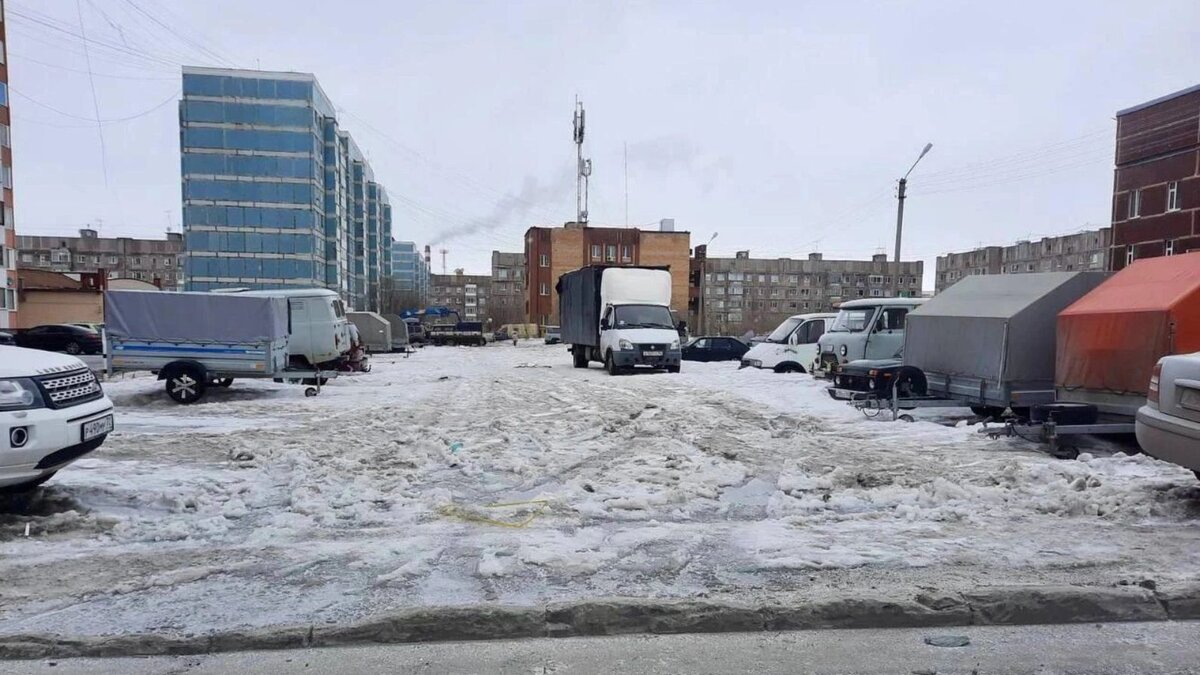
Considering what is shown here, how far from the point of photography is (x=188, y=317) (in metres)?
13.4

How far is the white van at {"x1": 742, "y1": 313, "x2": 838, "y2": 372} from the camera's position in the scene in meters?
19.6

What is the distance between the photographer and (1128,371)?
7.62m

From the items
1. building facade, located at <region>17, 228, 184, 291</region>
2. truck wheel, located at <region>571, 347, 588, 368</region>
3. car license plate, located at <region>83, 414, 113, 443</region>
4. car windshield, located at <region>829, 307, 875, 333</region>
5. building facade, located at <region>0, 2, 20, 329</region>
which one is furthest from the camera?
building facade, located at <region>17, 228, 184, 291</region>

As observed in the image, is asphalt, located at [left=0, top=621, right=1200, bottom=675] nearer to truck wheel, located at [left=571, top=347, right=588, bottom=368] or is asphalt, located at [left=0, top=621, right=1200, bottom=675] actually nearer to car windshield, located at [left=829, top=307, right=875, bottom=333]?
car windshield, located at [left=829, top=307, right=875, bottom=333]

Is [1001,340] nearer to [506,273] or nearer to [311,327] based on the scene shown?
[311,327]

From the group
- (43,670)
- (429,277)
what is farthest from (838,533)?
(429,277)

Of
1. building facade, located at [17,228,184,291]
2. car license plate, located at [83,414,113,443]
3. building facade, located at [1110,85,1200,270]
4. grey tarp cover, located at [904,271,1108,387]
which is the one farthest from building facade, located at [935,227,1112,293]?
building facade, located at [17,228,184,291]

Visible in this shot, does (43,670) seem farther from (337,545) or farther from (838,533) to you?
(838,533)

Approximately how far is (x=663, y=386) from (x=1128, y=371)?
9868 millimetres

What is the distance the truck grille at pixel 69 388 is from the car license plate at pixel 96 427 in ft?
0.64

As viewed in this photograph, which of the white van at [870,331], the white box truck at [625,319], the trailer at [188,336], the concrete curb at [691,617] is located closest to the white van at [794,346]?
the white box truck at [625,319]

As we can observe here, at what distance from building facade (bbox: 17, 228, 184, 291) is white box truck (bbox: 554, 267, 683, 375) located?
10911cm

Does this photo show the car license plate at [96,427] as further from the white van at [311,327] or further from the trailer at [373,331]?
the trailer at [373,331]

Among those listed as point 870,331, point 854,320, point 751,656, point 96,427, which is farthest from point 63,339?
point 751,656
